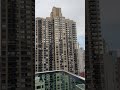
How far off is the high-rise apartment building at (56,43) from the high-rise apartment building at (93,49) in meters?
6.59

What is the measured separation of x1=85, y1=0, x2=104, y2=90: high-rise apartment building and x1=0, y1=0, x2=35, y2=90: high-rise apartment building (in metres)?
1.55

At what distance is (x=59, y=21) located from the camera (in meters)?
16.7

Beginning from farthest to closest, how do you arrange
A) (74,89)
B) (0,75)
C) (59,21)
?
(59,21) → (74,89) → (0,75)

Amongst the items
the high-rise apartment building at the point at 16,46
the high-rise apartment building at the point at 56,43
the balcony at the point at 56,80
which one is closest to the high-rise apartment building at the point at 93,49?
the high-rise apartment building at the point at 16,46

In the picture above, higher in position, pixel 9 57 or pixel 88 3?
pixel 88 3

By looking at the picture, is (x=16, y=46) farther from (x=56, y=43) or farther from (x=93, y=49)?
(x=56, y=43)

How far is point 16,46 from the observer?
26.2 ft

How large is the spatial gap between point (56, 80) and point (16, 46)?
492 cm

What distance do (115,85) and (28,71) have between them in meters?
2.42

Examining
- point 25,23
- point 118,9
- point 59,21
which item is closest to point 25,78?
point 25,23

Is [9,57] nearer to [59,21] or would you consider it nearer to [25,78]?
[25,78]

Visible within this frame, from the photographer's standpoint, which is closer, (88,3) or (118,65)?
A: (118,65)

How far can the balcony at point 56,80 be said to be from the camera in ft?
38.5

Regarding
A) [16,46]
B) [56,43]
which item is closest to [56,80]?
[56,43]
